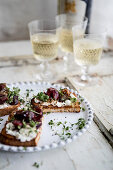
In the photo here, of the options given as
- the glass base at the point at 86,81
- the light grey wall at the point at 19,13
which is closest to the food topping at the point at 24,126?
the glass base at the point at 86,81

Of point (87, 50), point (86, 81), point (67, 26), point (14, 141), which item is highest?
point (67, 26)

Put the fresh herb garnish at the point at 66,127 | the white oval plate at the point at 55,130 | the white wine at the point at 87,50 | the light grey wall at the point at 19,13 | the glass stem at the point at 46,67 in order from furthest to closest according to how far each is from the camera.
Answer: the light grey wall at the point at 19,13, the glass stem at the point at 46,67, the white wine at the point at 87,50, the fresh herb garnish at the point at 66,127, the white oval plate at the point at 55,130

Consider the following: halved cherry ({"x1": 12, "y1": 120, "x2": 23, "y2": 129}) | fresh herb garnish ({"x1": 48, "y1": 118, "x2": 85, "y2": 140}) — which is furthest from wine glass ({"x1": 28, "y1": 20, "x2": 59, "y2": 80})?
halved cherry ({"x1": 12, "y1": 120, "x2": 23, "y2": 129})

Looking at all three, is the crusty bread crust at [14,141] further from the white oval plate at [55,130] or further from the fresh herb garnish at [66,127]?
the fresh herb garnish at [66,127]

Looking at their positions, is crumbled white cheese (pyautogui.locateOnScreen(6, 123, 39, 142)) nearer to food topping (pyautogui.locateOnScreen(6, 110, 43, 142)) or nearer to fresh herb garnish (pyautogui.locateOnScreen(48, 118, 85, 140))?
food topping (pyautogui.locateOnScreen(6, 110, 43, 142))

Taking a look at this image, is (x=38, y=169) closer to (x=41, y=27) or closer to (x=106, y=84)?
(x=106, y=84)

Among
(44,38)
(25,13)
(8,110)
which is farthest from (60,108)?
(25,13)

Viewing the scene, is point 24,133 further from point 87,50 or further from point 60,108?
point 87,50
